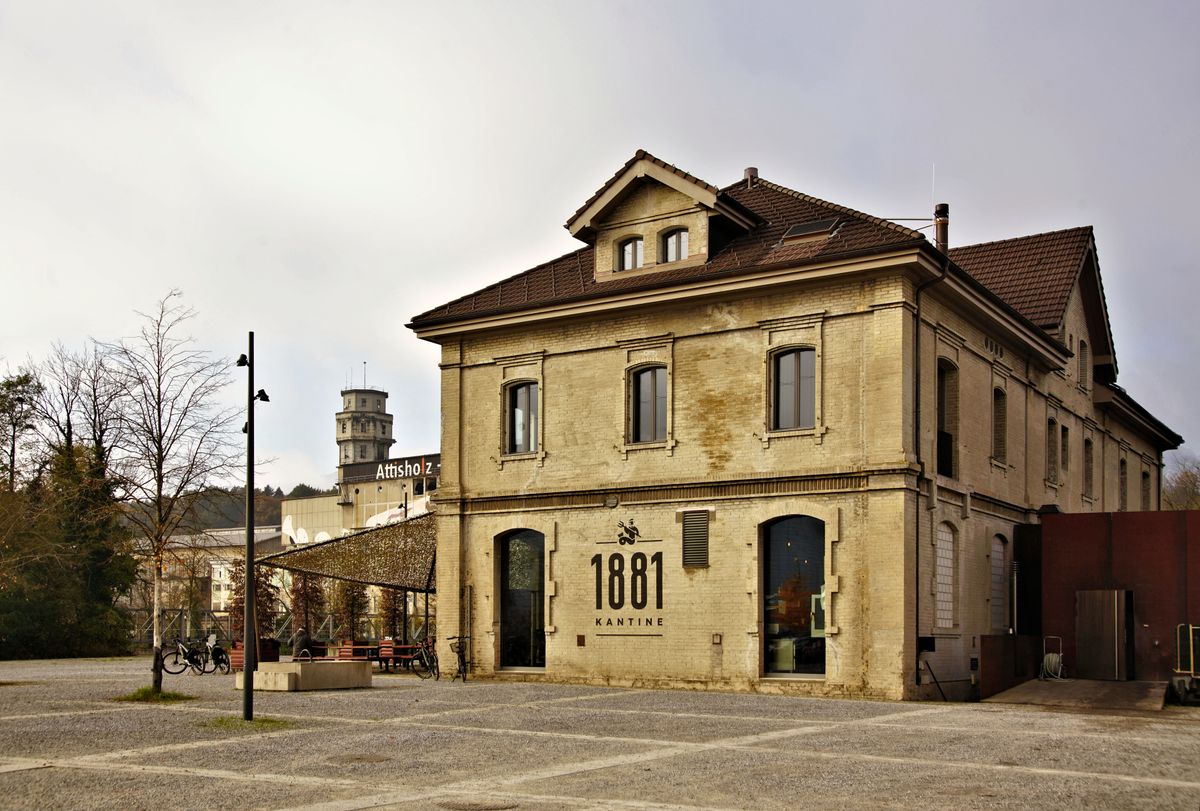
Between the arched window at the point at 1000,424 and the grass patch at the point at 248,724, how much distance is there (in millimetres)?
18149

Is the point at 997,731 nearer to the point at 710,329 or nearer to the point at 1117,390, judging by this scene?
the point at 710,329

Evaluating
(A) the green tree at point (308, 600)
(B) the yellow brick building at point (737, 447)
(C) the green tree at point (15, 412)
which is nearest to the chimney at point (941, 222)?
(B) the yellow brick building at point (737, 447)

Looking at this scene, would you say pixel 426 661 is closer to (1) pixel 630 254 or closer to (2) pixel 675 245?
(1) pixel 630 254

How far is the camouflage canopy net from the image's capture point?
32.3 metres

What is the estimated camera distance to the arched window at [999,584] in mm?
28516

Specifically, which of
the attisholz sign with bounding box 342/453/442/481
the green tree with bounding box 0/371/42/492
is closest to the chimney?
the green tree with bounding box 0/371/42/492

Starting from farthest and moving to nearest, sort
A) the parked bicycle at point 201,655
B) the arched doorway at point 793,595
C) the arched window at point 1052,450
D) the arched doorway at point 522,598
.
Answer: the arched window at point 1052,450
the parked bicycle at point 201,655
the arched doorway at point 522,598
the arched doorway at point 793,595

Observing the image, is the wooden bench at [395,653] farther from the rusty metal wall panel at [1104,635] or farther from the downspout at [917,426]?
the rusty metal wall panel at [1104,635]

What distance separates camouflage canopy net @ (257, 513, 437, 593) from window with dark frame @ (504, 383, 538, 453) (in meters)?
3.98

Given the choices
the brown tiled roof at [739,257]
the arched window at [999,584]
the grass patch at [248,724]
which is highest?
the brown tiled roof at [739,257]

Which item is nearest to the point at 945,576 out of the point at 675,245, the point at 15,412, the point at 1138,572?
the point at 1138,572

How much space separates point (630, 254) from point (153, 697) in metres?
13.9

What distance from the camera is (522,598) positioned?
29547 millimetres

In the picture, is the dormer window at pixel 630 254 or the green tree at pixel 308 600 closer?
the dormer window at pixel 630 254
